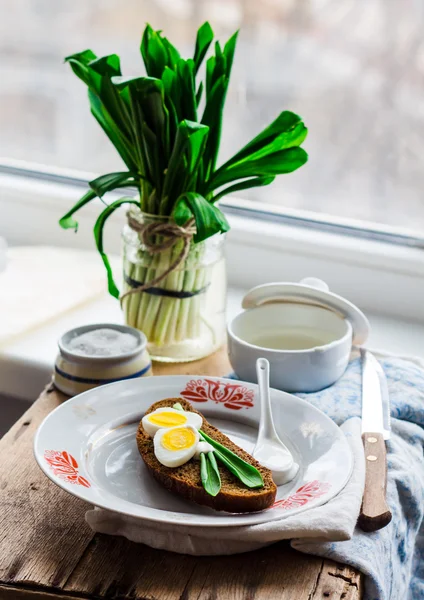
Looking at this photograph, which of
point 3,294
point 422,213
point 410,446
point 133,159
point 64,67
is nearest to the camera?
point 410,446

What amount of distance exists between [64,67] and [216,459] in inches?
39.3

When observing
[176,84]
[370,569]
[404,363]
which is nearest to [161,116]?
[176,84]

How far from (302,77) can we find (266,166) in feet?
1.46

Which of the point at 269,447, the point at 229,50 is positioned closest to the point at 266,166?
the point at 229,50

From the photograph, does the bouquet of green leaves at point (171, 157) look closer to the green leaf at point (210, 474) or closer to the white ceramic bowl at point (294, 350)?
the white ceramic bowl at point (294, 350)

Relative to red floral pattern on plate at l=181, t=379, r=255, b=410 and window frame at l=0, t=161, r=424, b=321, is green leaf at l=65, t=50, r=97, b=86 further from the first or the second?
window frame at l=0, t=161, r=424, b=321

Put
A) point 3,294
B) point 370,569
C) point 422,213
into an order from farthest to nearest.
Answer: point 422,213 → point 3,294 → point 370,569

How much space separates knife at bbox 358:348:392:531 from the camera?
683mm

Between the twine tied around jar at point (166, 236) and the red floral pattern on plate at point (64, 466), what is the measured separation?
288 millimetres

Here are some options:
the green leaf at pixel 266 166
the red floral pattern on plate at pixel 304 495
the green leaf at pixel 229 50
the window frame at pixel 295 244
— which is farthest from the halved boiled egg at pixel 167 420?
the window frame at pixel 295 244

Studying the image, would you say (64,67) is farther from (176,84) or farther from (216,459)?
(216,459)

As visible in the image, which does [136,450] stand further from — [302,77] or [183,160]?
[302,77]

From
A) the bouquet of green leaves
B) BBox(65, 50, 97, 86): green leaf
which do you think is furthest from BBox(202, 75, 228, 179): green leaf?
BBox(65, 50, 97, 86): green leaf

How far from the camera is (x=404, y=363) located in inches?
39.0
